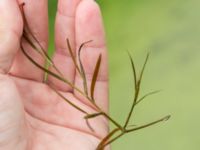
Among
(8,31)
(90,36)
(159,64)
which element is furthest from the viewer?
(159,64)

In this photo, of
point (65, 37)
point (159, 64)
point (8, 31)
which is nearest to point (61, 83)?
point (65, 37)

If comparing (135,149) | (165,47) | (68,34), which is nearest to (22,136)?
(68,34)

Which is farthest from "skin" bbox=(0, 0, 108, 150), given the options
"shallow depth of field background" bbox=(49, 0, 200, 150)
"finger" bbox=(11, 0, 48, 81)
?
"shallow depth of field background" bbox=(49, 0, 200, 150)

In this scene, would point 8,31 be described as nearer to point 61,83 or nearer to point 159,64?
point 61,83

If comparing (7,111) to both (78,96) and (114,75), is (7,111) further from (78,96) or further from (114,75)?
(114,75)

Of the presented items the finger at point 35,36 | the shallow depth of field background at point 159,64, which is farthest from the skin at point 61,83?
the shallow depth of field background at point 159,64
